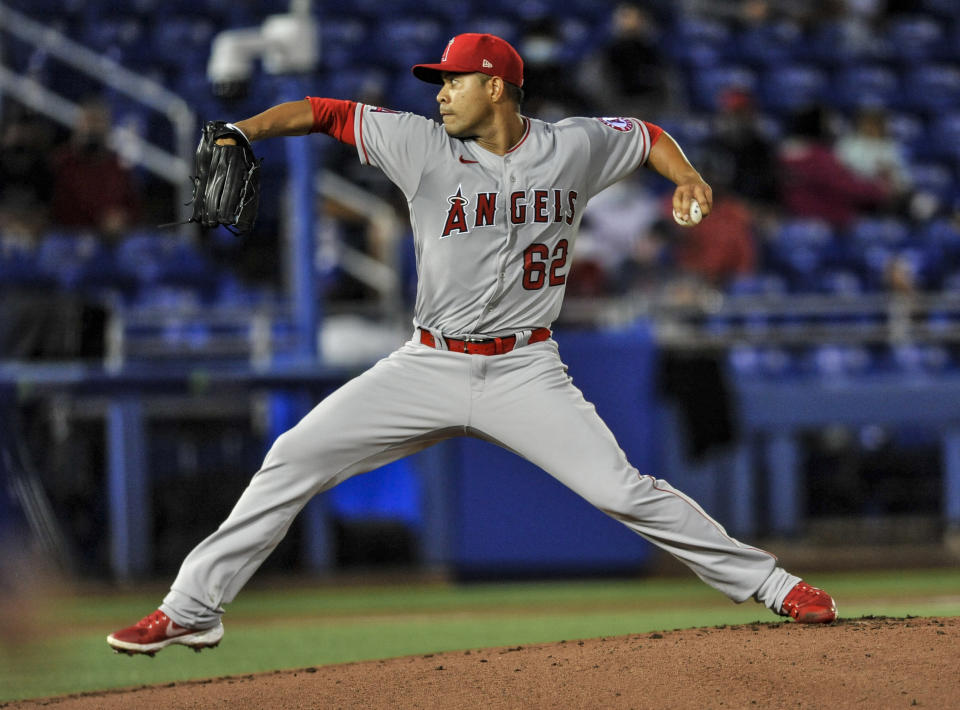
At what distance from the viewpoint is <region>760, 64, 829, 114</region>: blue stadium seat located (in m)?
11.9

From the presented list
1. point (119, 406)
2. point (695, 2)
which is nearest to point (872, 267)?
point (695, 2)

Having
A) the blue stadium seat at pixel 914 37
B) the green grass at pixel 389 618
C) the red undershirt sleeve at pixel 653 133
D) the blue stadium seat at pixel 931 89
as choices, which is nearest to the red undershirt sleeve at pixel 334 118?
the red undershirt sleeve at pixel 653 133

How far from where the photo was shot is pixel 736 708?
3.28m

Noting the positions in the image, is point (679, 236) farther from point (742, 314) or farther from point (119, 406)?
point (119, 406)

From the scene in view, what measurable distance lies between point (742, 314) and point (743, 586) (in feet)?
17.4

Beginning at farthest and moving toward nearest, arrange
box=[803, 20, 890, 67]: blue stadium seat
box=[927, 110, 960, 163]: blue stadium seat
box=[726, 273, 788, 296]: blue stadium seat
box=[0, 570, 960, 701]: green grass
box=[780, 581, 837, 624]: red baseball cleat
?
box=[803, 20, 890, 67]: blue stadium seat → box=[927, 110, 960, 163]: blue stadium seat → box=[726, 273, 788, 296]: blue stadium seat → box=[0, 570, 960, 701]: green grass → box=[780, 581, 837, 624]: red baseball cleat

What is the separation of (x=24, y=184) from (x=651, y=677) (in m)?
6.96

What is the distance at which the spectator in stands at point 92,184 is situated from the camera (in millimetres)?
9234

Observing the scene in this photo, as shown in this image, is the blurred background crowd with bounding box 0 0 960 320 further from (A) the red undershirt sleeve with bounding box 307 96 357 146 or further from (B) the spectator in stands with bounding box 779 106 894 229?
(A) the red undershirt sleeve with bounding box 307 96 357 146

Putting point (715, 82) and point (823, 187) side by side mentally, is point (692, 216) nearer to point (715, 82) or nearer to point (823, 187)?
point (823, 187)

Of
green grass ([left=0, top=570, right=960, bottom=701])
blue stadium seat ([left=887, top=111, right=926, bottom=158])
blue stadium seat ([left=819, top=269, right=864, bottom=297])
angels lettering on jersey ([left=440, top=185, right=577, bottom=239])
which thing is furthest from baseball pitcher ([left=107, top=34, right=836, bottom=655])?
blue stadium seat ([left=887, top=111, right=926, bottom=158])

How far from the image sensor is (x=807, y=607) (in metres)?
3.91

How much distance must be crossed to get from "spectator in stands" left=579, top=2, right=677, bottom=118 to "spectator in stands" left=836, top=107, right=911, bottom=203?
4.88ft

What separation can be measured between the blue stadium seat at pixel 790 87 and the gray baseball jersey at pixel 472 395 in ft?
27.1
